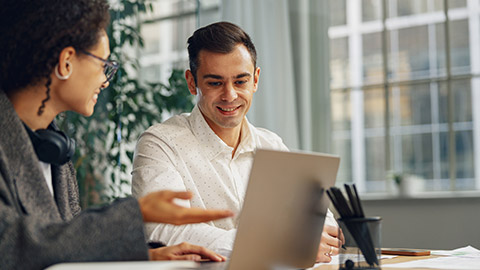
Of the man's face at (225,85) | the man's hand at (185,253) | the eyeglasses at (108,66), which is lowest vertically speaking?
the man's hand at (185,253)

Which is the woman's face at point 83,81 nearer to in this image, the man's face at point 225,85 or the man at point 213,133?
the man at point 213,133

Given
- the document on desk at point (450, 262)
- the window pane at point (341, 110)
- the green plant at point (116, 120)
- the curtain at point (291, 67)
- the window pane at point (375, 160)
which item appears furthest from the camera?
the window pane at point (341, 110)

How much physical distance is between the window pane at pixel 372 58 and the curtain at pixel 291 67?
0.59 meters

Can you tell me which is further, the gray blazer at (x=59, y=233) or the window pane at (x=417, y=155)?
the window pane at (x=417, y=155)

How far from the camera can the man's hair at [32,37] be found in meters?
1.09

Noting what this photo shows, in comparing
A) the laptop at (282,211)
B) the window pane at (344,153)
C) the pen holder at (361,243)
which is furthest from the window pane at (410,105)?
the pen holder at (361,243)

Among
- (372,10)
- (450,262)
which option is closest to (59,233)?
(450,262)

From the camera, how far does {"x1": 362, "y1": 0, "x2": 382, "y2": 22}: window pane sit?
179 inches

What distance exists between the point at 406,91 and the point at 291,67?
3.17ft

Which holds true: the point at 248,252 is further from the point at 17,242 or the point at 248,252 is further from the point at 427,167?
the point at 427,167

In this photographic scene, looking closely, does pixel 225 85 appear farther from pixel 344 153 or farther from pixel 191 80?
pixel 344 153

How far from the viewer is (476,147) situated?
413 centimetres

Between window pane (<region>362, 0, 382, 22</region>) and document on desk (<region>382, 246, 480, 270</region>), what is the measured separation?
3.18 meters

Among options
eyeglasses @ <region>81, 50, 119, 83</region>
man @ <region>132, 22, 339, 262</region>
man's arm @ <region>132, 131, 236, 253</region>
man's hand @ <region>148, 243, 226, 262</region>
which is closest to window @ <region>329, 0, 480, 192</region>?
man @ <region>132, 22, 339, 262</region>
